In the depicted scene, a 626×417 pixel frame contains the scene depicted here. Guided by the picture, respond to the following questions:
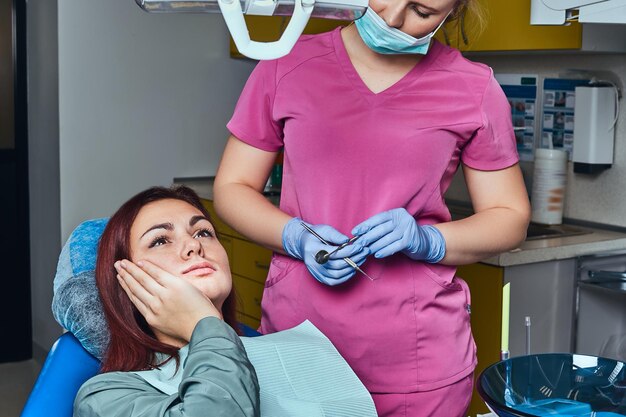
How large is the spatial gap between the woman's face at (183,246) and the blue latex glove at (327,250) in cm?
13

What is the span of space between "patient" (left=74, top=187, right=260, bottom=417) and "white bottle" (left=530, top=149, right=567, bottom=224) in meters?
1.46

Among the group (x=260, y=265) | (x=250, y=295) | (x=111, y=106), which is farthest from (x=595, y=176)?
(x=111, y=106)

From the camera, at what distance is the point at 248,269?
3230mm

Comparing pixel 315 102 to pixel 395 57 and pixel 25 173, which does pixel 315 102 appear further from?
pixel 25 173

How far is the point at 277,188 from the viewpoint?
370 centimetres

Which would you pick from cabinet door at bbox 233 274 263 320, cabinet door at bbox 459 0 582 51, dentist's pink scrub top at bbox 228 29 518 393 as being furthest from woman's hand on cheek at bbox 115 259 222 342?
cabinet door at bbox 233 274 263 320

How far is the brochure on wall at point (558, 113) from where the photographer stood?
2758mm

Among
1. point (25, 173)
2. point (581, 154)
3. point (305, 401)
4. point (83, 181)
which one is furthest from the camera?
point (25, 173)

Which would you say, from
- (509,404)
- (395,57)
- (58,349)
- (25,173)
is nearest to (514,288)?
(395,57)

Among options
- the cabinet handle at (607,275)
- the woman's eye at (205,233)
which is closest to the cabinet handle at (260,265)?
the cabinet handle at (607,275)

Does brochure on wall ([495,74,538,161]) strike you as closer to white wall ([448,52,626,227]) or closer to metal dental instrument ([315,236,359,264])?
white wall ([448,52,626,227])

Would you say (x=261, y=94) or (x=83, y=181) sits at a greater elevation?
(x=261, y=94)

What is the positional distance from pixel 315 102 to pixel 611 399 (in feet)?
2.29

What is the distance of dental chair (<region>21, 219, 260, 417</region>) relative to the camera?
4.45 feet
